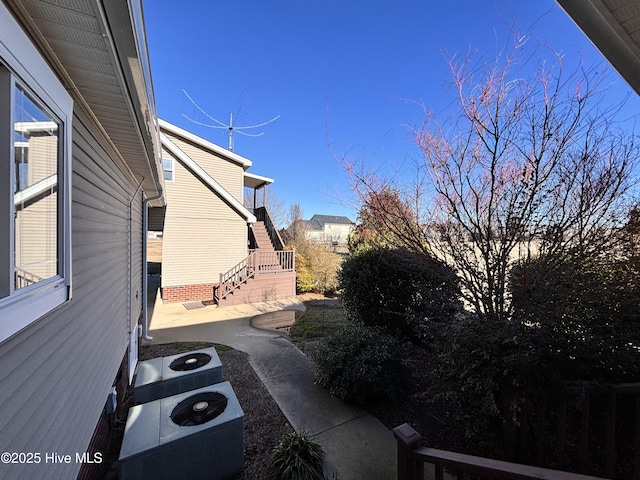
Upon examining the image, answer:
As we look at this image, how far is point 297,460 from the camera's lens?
273 cm

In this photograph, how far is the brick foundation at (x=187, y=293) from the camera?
10.4m

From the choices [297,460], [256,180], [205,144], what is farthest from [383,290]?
[256,180]

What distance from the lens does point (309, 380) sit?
15.4 ft

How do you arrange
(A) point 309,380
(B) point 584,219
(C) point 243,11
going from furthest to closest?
(C) point 243,11 → (A) point 309,380 → (B) point 584,219

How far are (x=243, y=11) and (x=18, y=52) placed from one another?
22.5ft

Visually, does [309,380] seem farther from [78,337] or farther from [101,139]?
[101,139]

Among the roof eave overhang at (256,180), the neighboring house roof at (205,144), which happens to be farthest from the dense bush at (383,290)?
the roof eave overhang at (256,180)

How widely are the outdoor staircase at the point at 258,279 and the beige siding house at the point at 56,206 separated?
7802 millimetres

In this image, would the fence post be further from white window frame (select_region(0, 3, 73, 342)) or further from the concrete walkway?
white window frame (select_region(0, 3, 73, 342))

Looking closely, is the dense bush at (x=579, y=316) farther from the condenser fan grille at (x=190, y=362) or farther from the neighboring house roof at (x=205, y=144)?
the neighboring house roof at (x=205, y=144)

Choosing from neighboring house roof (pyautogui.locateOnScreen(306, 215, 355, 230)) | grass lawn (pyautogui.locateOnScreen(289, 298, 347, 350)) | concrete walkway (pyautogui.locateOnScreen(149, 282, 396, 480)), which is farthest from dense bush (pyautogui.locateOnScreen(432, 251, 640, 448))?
neighboring house roof (pyautogui.locateOnScreen(306, 215, 355, 230))

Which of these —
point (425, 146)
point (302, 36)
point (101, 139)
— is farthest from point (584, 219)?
point (302, 36)

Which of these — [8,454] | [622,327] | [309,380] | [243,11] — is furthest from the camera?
[243,11]

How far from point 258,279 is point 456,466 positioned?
993 cm
